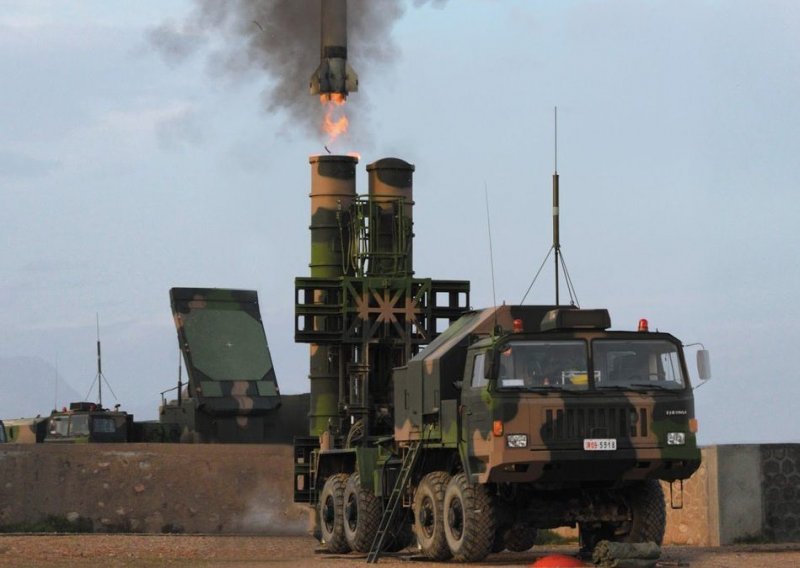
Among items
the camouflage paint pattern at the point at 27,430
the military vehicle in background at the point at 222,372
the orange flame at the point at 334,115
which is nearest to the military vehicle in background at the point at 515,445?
the orange flame at the point at 334,115

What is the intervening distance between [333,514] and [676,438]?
704 cm

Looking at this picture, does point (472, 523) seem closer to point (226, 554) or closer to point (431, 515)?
point (431, 515)

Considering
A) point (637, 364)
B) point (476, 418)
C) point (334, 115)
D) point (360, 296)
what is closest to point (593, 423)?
point (637, 364)

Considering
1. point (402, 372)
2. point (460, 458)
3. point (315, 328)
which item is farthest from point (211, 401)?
point (460, 458)

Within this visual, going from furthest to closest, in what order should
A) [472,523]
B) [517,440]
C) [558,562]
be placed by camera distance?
[472,523] < [517,440] < [558,562]

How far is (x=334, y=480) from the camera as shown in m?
24.1

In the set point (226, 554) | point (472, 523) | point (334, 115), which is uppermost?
point (334, 115)

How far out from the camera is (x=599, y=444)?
18.3 meters

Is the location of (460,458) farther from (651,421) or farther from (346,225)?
(346,225)

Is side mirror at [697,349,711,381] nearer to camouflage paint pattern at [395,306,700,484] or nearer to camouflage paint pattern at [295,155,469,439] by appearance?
camouflage paint pattern at [395,306,700,484]

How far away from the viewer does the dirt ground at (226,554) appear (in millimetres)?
19000

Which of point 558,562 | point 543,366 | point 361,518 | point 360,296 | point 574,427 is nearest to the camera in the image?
point 558,562

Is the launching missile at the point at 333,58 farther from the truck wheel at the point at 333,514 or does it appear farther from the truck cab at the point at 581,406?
the truck cab at the point at 581,406

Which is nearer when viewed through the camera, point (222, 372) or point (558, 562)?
point (558, 562)
